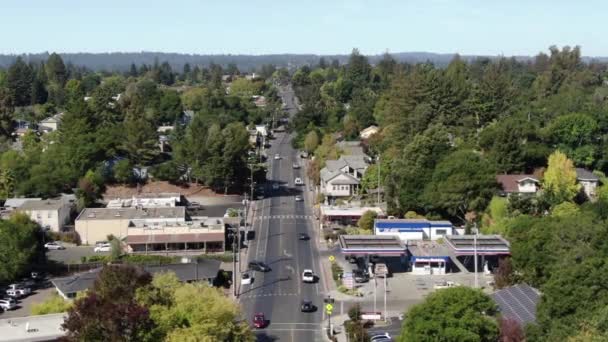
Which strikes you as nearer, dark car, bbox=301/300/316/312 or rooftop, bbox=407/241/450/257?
dark car, bbox=301/300/316/312

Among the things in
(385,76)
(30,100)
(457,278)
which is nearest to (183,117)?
(30,100)

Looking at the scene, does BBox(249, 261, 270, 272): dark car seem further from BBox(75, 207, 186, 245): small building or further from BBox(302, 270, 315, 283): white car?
BBox(75, 207, 186, 245): small building

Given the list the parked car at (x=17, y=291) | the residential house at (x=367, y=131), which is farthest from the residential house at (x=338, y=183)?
the parked car at (x=17, y=291)

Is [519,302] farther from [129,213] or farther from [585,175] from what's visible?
[129,213]

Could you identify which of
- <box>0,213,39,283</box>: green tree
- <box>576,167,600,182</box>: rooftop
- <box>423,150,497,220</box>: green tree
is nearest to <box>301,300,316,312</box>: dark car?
<box>423,150,497,220</box>: green tree

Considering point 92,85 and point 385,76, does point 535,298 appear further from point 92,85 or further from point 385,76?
point 92,85

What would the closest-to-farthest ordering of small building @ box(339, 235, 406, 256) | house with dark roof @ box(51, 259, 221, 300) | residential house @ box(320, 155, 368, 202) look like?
1. house with dark roof @ box(51, 259, 221, 300)
2. small building @ box(339, 235, 406, 256)
3. residential house @ box(320, 155, 368, 202)

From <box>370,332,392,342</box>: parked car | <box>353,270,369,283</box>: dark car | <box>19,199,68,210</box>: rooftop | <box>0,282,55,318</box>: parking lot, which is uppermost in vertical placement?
<box>19,199,68,210</box>: rooftop
